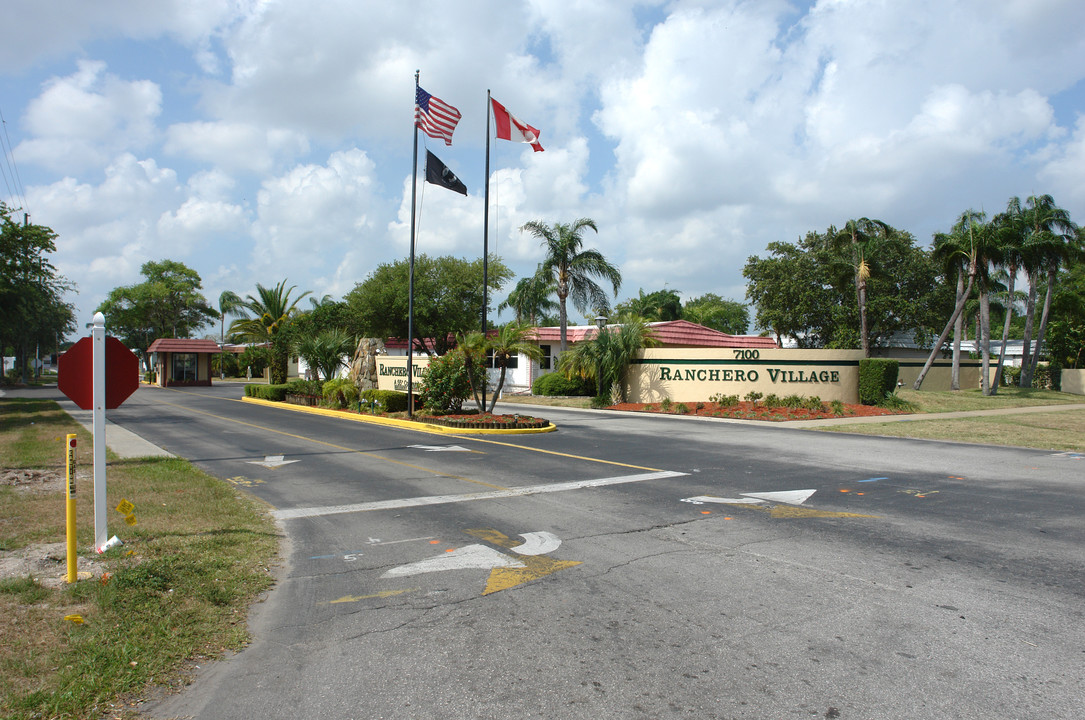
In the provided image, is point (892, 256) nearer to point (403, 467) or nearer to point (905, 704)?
point (403, 467)

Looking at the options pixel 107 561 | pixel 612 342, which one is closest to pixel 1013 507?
pixel 107 561

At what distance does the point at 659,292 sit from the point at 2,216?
44.2 m

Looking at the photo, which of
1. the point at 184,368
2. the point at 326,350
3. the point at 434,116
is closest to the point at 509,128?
the point at 434,116

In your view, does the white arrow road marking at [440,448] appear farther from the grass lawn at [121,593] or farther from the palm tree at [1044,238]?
the palm tree at [1044,238]

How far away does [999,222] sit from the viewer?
36062 mm

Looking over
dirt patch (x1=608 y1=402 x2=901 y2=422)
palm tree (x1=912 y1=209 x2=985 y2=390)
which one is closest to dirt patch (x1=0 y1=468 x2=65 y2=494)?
dirt patch (x1=608 y1=402 x2=901 y2=422)

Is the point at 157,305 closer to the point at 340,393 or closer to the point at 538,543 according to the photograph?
the point at 340,393

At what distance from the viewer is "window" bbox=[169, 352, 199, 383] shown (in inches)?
1998

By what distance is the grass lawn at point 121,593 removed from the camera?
4.00 m

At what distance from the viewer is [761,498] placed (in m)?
9.51

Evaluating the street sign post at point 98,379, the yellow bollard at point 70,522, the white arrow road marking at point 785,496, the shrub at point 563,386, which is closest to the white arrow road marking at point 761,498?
the white arrow road marking at point 785,496

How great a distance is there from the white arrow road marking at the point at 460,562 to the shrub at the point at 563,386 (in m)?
26.3

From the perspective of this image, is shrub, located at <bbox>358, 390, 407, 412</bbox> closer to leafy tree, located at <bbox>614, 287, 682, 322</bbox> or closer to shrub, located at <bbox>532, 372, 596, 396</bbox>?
shrub, located at <bbox>532, 372, 596, 396</bbox>

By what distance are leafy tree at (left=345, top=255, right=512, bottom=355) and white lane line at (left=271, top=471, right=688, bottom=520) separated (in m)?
29.5
